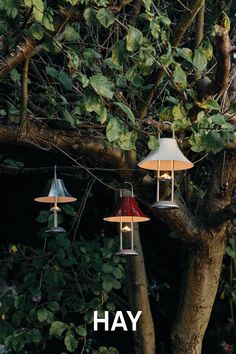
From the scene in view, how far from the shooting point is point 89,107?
12.3ft

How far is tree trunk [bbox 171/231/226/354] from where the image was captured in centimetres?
537

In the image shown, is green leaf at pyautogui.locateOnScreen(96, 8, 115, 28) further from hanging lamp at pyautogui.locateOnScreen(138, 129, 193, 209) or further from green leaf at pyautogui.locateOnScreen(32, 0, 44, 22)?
hanging lamp at pyautogui.locateOnScreen(138, 129, 193, 209)

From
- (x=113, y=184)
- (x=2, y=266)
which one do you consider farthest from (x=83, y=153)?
(x=2, y=266)

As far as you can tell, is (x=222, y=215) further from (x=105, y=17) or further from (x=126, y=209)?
(x=105, y=17)

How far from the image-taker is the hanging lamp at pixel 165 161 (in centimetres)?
397

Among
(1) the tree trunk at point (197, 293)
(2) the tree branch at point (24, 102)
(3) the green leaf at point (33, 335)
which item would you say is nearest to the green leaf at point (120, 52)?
(2) the tree branch at point (24, 102)

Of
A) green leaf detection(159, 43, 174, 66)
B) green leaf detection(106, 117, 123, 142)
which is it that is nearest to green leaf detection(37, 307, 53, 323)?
green leaf detection(106, 117, 123, 142)

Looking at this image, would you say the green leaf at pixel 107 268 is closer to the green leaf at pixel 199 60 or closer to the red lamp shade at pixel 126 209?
the red lamp shade at pixel 126 209

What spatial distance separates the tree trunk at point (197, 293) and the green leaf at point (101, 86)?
1.89m

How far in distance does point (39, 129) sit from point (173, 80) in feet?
3.09

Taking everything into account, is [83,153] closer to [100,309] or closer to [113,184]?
[113,184]

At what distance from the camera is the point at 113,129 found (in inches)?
150

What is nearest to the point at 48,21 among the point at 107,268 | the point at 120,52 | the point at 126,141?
the point at 120,52

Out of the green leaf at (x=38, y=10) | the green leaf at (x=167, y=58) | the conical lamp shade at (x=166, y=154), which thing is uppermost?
the green leaf at (x=38, y=10)
